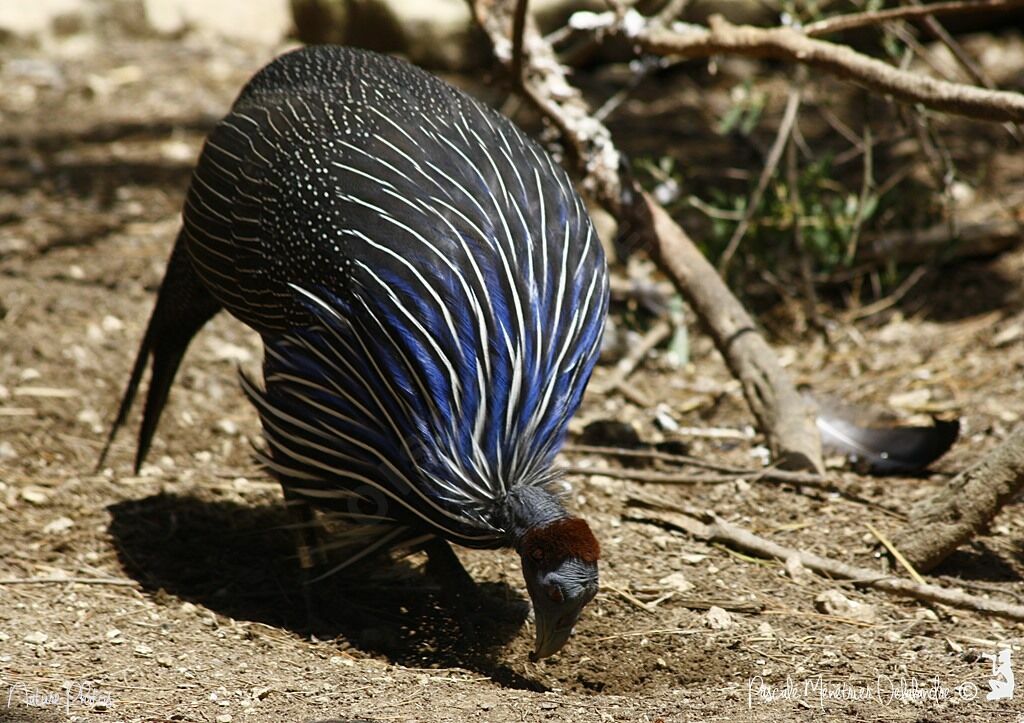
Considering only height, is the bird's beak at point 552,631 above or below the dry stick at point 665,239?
below

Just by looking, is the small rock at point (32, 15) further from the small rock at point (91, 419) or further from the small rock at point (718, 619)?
the small rock at point (718, 619)

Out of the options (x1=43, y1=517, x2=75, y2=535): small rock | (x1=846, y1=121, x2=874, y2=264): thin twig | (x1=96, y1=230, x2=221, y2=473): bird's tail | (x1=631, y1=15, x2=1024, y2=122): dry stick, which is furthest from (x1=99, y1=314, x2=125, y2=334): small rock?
(x1=846, y1=121, x2=874, y2=264): thin twig

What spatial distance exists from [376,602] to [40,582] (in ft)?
3.59

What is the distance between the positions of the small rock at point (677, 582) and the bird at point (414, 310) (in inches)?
26.2

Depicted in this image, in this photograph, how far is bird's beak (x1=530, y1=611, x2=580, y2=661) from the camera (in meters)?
3.26

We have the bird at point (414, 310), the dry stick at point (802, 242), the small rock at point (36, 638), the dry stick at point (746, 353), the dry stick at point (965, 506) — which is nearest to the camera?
the bird at point (414, 310)

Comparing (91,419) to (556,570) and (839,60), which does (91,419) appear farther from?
(839,60)

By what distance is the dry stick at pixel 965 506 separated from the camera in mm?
3820

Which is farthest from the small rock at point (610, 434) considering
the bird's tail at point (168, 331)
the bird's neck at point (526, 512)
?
the bird's neck at point (526, 512)

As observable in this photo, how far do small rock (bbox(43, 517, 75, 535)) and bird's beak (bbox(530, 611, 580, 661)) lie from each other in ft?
6.60

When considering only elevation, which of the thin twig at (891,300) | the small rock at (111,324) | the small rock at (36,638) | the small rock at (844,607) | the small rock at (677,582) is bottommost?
the small rock at (111,324)

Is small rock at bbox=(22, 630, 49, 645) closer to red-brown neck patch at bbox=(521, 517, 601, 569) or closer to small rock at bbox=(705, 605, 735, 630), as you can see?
red-brown neck patch at bbox=(521, 517, 601, 569)

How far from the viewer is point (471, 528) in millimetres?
3459

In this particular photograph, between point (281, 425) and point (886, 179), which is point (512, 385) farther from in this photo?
point (886, 179)
